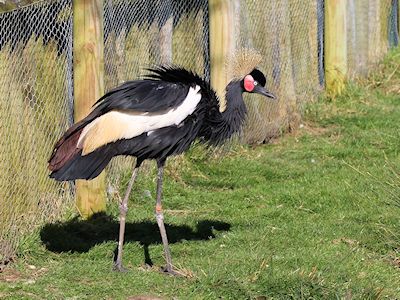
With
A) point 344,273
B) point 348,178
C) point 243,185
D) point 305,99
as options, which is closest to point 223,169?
point 243,185

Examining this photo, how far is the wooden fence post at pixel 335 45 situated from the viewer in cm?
1188

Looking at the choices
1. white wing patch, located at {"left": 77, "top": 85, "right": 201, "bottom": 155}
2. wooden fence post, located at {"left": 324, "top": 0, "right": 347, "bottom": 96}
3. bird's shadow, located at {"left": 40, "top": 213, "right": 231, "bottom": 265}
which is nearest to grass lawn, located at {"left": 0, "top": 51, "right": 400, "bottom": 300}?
bird's shadow, located at {"left": 40, "top": 213, "right": 231, "bottom": 265}

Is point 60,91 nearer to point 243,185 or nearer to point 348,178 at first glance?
point 243,185

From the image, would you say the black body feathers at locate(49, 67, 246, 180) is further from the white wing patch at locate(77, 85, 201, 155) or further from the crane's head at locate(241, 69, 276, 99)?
the crane's head at locate(241, 69, 276, 99)

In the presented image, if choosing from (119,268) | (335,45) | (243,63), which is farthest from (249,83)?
(335,45)

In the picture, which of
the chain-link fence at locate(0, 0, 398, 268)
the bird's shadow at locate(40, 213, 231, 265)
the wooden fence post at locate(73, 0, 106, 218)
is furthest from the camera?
the wooden fence post at locate(73, 0, 106, 218)

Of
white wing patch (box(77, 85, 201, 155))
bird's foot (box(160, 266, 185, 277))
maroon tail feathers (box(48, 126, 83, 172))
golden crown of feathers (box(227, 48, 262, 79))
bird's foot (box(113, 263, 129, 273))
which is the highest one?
golden crown of feathers (box(227, 48, 262, 79))

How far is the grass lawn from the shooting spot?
253 inches

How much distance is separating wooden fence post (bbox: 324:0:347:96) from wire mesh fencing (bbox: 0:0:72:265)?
15.9 ft

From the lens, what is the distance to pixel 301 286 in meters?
6.21

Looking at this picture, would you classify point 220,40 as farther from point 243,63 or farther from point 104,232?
point 104,232

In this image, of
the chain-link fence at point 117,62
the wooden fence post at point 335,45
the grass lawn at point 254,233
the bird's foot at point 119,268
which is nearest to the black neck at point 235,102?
the grass lawn at point 254,233

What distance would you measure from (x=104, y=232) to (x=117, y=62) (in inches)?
61.8

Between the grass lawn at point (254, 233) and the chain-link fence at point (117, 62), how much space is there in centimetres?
26
